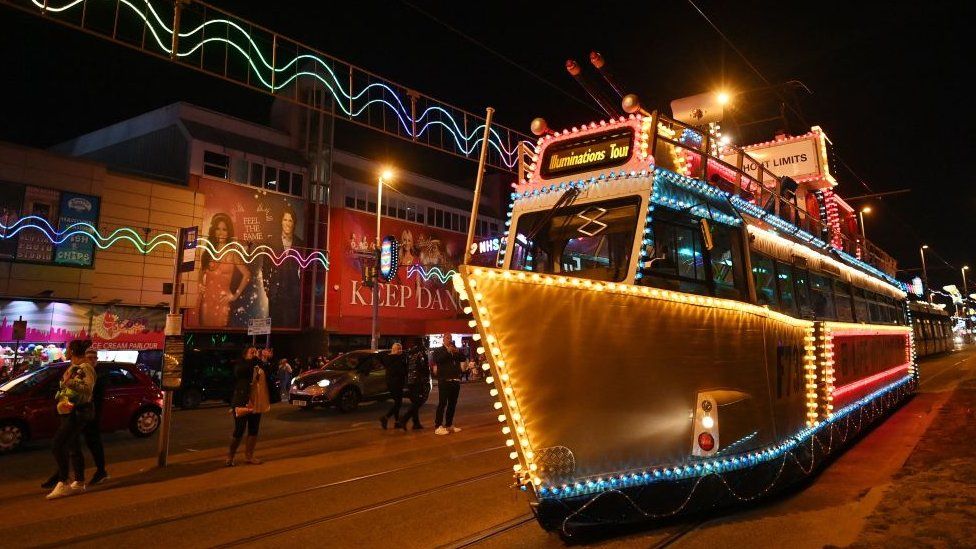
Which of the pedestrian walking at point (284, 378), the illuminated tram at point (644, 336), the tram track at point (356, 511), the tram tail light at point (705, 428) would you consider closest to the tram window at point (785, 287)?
the illuminated tram at point (644, 336)

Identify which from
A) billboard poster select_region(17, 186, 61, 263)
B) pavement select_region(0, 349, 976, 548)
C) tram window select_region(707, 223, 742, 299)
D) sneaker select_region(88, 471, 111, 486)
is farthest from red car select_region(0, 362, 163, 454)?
billboard poster select_region(17, 186, 61, 263)

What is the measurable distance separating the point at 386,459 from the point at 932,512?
6.52m

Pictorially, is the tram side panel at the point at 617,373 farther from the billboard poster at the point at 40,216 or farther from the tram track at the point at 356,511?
the billboard poster at the point at 40,216

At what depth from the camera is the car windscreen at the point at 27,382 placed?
410 inches

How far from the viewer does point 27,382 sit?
10.6 metres

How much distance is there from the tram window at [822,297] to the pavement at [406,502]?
6.87ft

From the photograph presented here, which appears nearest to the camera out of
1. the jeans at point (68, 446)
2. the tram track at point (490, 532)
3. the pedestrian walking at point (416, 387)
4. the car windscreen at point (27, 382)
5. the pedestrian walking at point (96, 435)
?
the tram track at point (490, 532)

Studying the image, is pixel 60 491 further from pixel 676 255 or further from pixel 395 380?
pixel 676 255

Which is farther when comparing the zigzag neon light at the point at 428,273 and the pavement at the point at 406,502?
the zigzag neon light at the point at 428,273

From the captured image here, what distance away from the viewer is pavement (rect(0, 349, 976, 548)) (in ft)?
16.4

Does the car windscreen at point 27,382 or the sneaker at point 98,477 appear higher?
the car windscreen at point 27,382

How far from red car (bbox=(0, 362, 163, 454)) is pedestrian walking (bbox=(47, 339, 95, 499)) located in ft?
6.97

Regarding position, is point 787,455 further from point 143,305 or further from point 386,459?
point 143,305

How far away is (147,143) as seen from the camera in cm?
2747
